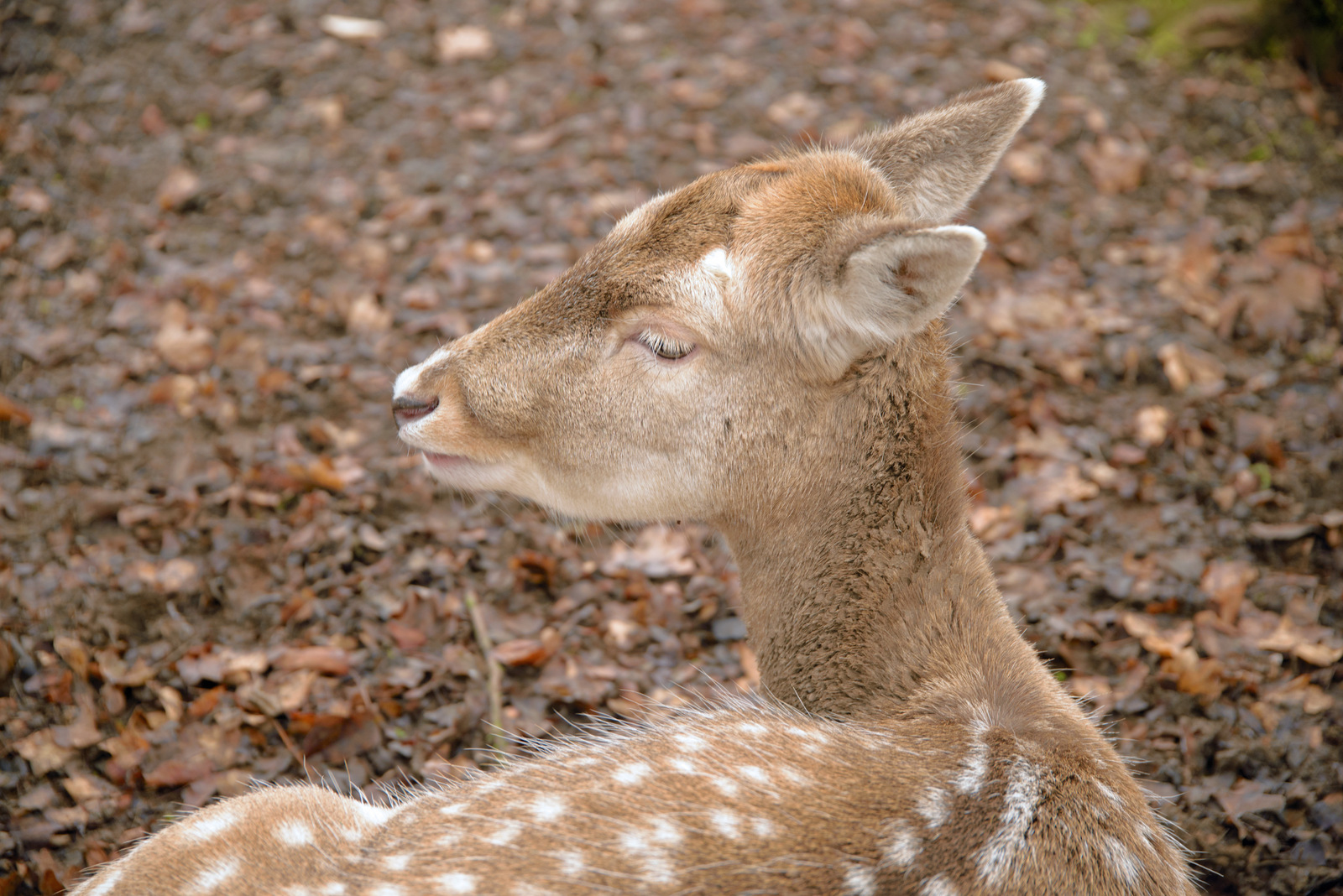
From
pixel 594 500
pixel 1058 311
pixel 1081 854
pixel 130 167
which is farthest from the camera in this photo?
pixel 130 167

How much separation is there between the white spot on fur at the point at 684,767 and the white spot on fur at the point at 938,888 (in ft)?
1.83

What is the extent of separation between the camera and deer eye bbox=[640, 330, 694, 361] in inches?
115

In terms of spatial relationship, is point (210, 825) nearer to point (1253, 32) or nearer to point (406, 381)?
point (406, 381)

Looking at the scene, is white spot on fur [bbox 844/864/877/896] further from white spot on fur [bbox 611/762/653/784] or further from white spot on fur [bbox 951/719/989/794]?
white spot on fur [bbox 611/762/653/784]

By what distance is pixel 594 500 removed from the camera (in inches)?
124

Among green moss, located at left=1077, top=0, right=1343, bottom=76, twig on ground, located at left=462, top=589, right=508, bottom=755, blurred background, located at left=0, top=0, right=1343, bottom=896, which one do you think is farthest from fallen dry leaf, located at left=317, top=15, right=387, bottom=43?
green moss, located at left=1077, top=0, right=1343, bottom=76

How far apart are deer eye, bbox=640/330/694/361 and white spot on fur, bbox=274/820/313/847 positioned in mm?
1517

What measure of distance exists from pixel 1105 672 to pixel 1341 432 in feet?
6.06

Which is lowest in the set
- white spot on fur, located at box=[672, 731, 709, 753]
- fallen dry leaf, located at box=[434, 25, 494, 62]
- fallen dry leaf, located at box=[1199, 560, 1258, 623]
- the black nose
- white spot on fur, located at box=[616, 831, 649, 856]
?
fallen dry leaf, located at box=[1199, 560, 1258, 623]

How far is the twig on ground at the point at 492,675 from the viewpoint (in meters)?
3.77

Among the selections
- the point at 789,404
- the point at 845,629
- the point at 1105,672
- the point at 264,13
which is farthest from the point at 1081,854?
the point at 264,13

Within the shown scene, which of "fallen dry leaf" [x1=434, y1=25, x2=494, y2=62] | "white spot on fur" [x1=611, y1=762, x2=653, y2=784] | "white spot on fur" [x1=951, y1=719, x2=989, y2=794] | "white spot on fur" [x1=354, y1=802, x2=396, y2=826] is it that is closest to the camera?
"white spot on fur" [x1=951, y1=719, x2=989, y2=794]

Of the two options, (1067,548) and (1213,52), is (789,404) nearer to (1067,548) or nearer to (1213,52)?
(1067,548)

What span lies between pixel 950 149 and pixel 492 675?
2444 millimetres
